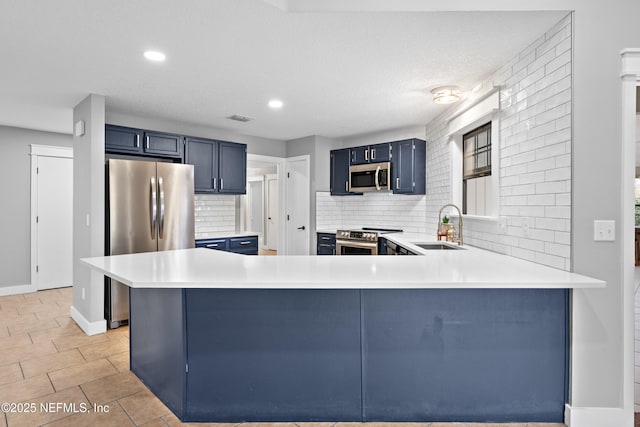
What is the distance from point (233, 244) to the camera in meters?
5.12

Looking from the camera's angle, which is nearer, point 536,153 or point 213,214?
point 536,153

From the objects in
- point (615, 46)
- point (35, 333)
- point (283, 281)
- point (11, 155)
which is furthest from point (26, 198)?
point (615, 46)

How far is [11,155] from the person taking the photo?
17.0 feet

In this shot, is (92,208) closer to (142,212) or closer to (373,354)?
(142,212)

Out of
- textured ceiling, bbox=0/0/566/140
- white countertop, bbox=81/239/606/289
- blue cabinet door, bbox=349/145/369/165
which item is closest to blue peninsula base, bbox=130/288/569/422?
white countertop, bbox=81/239/606/289

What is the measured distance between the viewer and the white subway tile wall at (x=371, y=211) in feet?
16.8

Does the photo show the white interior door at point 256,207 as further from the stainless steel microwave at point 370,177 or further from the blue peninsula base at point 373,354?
the blue peninsula base at point 373,354

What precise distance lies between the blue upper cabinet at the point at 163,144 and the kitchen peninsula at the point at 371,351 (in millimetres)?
2613

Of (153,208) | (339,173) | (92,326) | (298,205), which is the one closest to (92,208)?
(153,208)

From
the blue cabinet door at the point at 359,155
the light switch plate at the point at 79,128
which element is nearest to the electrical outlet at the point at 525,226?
the blue cabinet door at the point at 359,155

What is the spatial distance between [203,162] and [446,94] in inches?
123

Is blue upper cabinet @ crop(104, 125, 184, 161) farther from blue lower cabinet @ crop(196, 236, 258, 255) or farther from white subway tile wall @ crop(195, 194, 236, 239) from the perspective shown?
blue lower cabinet @ crop(196, 236, 258, 255)

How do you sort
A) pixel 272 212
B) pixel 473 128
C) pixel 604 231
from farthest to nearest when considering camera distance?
pixel 272 212, pixel 473 128, pixel 604 231

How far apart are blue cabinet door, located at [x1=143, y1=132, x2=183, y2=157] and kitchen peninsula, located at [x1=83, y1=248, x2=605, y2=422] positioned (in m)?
2.61
